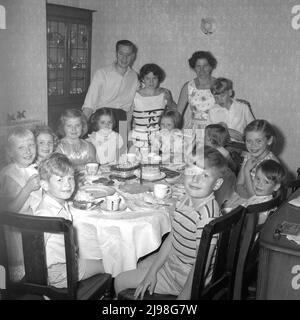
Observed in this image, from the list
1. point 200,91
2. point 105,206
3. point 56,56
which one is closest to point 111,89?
point 200,91

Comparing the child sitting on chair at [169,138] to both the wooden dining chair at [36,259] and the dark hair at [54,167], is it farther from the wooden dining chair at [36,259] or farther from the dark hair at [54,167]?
the wooden dining chair at [36,259]

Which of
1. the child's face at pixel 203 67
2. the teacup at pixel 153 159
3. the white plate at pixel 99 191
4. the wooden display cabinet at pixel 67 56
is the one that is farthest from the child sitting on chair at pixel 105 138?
the wooden display cabinet at pixel 67 56

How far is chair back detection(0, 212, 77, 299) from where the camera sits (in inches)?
44.4

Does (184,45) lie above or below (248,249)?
above

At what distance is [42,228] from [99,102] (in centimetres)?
247

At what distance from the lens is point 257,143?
2.17 metres

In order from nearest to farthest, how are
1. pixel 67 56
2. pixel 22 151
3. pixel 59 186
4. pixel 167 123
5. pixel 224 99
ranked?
pixel 59 186
pixel 22 151
pixel 167 123
pixel 224 99
pixel 67 56

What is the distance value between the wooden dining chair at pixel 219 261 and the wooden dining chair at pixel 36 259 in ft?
0.67

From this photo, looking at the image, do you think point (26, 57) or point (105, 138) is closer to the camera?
point (105, 138)

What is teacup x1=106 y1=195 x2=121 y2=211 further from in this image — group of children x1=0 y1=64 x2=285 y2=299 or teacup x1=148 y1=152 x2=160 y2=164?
teacup x1=148 y1=152 x2=160 y2=164

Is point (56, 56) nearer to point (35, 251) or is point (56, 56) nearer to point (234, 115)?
point (234, 115)

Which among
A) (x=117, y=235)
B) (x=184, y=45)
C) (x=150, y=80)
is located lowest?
(x=117, y=235)

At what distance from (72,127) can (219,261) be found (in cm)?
127

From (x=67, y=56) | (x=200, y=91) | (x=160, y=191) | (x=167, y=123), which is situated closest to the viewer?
(x=160, y=191)
